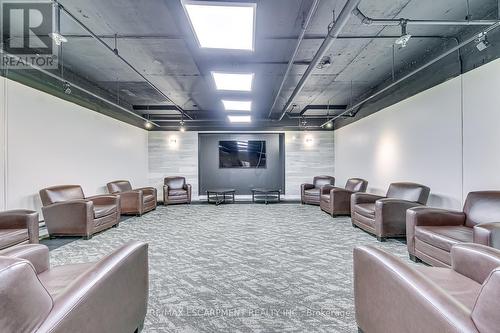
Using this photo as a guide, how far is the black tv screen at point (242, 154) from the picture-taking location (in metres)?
8.95

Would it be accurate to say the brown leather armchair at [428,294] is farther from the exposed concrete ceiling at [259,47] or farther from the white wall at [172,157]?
the white wall at [172,157]

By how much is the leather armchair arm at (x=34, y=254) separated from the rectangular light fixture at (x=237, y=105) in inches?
178

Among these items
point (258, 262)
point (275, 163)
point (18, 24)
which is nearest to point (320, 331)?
point (258, 262)

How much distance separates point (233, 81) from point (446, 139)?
3614mm

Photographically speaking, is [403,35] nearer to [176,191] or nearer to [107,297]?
[107,297]

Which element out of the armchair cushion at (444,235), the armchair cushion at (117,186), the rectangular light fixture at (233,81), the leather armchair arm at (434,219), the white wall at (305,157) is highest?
the rectangular light fixture at (233,81)

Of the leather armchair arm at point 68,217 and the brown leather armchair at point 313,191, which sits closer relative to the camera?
the leather armchair arm at point 68,217

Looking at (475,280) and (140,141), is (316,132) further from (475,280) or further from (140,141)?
(475,280)

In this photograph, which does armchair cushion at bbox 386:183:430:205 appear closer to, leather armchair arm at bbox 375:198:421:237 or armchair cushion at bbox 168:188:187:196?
leather armchair arm at bbox 375:198:421:237

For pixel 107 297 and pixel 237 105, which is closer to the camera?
pixel 107 297

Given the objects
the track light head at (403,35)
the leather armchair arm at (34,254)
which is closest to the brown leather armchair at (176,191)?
the leather armchair arm at (34,254)

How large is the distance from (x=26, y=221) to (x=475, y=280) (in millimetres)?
4584

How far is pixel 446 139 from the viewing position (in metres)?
3.72

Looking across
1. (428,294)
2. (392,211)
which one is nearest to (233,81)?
(392,211)
